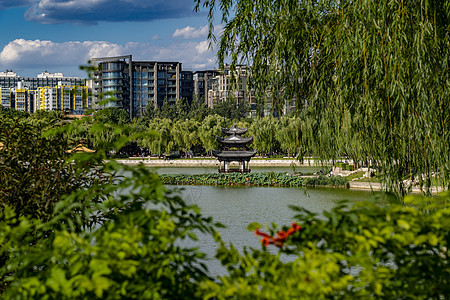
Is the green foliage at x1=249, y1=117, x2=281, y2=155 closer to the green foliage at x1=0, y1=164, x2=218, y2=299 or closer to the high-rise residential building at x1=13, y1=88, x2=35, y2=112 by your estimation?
the green foliage at x1=0, y1=164, x2=218, y2=299

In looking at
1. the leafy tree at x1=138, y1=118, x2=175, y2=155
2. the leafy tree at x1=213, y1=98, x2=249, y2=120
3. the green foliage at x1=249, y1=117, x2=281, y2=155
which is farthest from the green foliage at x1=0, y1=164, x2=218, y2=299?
the leafy tree at x1=213, y1=98, x2=249, y2=120

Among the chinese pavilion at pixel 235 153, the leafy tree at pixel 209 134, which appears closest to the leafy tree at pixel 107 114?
the chinese pavilion at pixel 235 153

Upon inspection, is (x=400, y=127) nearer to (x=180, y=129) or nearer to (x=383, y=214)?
(x=383, y=214)

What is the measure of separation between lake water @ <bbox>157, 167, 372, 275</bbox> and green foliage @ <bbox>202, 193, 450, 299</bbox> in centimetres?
938

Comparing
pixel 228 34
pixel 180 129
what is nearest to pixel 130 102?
pixel 180 129

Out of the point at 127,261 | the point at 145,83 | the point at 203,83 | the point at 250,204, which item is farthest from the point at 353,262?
the point at 203,83

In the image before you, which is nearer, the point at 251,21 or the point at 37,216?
the point at 37,216

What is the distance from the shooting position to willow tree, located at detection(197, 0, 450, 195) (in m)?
4.77

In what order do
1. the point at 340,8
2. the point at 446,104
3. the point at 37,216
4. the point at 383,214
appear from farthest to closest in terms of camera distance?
the point at 340,8, the point at 37,216, the point at 446,104, the point at 383,214

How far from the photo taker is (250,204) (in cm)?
2448

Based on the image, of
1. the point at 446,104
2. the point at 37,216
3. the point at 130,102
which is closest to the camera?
the point at 446,104

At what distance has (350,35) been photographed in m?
5.12

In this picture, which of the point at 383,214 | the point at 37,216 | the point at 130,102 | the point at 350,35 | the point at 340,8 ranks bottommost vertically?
the point at 37,216

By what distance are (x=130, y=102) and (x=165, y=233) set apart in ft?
332
